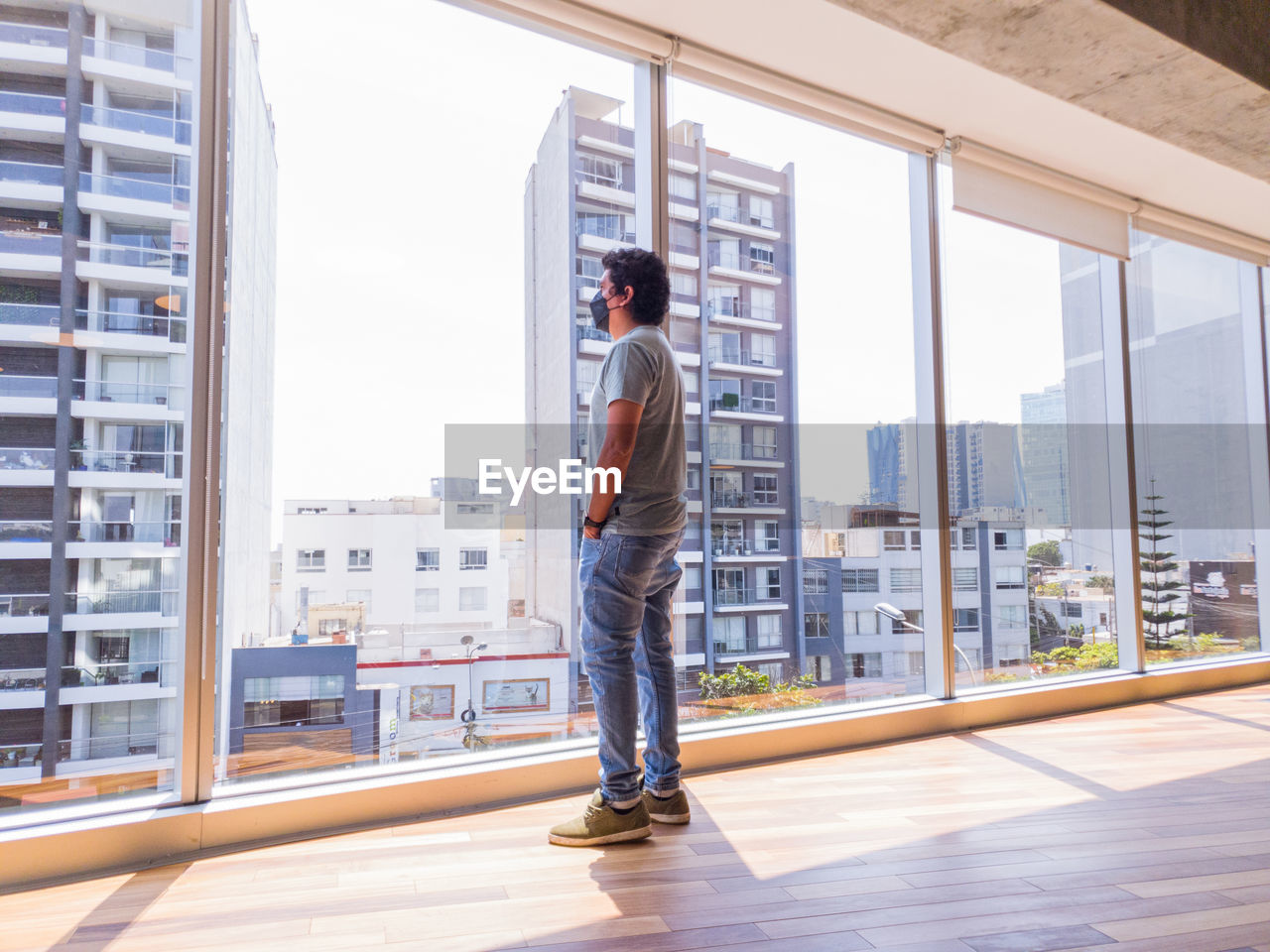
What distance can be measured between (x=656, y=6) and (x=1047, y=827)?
8.72 ft

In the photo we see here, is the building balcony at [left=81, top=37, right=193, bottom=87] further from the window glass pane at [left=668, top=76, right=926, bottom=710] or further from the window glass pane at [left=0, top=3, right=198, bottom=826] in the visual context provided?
the window glass pane at [left=668, top=76, right=926, bottom=710]

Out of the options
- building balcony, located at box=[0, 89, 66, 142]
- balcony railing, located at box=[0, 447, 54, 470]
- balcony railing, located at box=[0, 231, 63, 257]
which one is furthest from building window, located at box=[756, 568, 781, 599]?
building balcony, located at box=[0, 89, 66, 142]

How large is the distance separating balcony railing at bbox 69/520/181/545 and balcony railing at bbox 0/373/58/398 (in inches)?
12.2

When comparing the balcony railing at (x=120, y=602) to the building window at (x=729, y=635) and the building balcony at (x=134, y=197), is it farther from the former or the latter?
the building window at (x=729, y=635)

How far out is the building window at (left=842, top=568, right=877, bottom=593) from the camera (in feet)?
10.8

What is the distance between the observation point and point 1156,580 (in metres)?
4.32

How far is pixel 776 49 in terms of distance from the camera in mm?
2900

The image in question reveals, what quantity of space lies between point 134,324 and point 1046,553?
150 inches

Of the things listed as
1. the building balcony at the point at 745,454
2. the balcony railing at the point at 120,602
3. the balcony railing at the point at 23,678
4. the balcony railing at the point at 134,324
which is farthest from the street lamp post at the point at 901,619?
the balcony railing at the point at 23,678

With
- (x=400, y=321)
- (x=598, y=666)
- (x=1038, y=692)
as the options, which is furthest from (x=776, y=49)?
(x=1038, y=692)

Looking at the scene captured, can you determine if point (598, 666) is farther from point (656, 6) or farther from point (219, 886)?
point (656, 6)

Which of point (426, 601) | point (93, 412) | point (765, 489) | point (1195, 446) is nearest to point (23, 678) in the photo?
point (93, 412)

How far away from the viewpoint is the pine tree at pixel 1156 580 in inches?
167

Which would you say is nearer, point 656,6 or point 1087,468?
point 656,6
